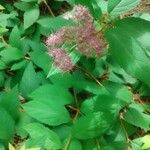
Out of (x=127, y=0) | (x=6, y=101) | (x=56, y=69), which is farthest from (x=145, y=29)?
(x=6, y=101)

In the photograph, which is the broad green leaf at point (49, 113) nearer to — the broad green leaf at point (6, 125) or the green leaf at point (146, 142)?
the broad green leaf at point (6, 125)

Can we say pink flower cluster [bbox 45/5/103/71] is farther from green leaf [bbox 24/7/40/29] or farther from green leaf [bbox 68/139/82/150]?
green leaf [bbox 24/7/40/29]

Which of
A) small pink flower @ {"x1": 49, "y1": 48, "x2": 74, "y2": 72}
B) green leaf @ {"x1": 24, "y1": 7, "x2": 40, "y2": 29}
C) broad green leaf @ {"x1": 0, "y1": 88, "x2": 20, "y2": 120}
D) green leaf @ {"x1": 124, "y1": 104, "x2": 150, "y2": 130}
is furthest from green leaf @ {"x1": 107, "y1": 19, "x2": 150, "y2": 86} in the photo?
green leaf @ {"x1": 24, "y1": 7, "x2": 40, "y2": 29}

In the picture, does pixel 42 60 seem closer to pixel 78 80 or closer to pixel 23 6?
pixel 78 80

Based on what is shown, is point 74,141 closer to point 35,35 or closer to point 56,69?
point 56,69

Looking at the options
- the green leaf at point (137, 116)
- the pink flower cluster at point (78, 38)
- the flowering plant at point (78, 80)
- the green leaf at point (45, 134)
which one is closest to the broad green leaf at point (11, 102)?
the flowering plant at point (78, 80)

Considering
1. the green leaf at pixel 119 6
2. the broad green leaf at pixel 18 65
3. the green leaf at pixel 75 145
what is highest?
the green leaf at pixel 119 6
